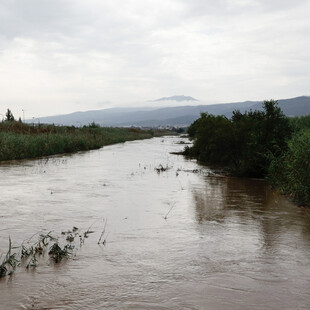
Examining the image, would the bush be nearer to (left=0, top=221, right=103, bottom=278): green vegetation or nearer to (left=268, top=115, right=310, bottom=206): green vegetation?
(left=268, top=115, right=310, bottom=206): green vegetation

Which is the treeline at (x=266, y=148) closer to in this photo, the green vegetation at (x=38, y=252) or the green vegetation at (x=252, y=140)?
the green vegetation at (x=252, y=140)

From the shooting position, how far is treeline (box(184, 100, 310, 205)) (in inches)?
426

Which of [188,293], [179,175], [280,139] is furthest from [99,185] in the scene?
[188,293]

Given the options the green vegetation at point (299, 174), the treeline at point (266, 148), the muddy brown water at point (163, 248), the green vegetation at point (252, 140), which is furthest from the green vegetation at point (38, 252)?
the green vegetation at point (252, 140)

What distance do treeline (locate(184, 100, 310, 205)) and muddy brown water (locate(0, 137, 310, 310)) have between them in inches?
30.1

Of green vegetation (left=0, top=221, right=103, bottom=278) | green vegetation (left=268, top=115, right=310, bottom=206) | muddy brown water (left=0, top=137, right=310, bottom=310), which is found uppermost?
green vegetation (left=268, top=115, right=310, bottom=206)

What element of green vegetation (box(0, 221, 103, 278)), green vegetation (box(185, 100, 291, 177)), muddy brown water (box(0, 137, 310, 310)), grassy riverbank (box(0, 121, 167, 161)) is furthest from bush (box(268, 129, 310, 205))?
grassy riverbank (box(0, 121, 167, 161))

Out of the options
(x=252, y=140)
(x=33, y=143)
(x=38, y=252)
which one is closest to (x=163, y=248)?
(x=38, y=252)

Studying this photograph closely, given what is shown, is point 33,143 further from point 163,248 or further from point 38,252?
point 163,248

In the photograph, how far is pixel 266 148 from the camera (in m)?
15.2

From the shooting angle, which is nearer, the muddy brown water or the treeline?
the muddy brown water

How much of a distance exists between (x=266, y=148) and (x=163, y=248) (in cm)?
994

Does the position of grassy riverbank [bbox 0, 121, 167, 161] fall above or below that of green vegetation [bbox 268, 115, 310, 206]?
above

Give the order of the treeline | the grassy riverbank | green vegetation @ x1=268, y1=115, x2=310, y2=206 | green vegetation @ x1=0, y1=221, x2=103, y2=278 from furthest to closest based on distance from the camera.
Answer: the grassy riverbank → the treeline → green vegetation @ x1=268, y1=115, x2=310, y2=206 → green vegetation @ x1=0, y1=221, x2=103, y2=278
